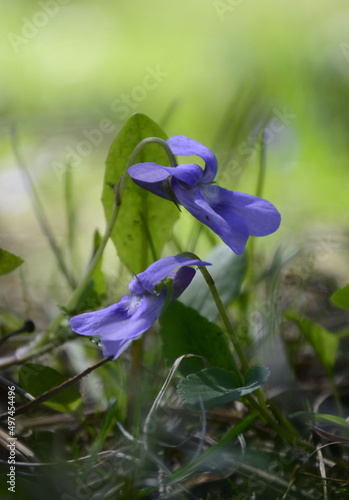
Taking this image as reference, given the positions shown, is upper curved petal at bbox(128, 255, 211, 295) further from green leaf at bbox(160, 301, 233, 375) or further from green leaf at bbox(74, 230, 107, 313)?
green leaf at bbox(74, 230, 107, 313)

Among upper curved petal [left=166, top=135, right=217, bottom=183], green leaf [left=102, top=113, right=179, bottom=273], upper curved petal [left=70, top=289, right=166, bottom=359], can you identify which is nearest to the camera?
upper curved petal [left=70, top=289, right=166, bottom=359]

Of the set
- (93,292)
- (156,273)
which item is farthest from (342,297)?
(93,292)

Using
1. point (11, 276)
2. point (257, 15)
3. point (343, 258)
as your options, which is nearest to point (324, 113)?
point (343, 258)

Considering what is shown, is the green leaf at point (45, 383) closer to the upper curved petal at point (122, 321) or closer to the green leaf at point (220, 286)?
the upper curved petal at point (122, 321)

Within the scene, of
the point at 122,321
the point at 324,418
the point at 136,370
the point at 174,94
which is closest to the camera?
the point at 122,321

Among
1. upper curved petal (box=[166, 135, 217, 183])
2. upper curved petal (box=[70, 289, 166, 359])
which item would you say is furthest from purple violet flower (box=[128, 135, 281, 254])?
upper curved petal (box=[70, 289, 166, 359])

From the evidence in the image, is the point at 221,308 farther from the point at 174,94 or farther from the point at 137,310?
the point at 174,94
